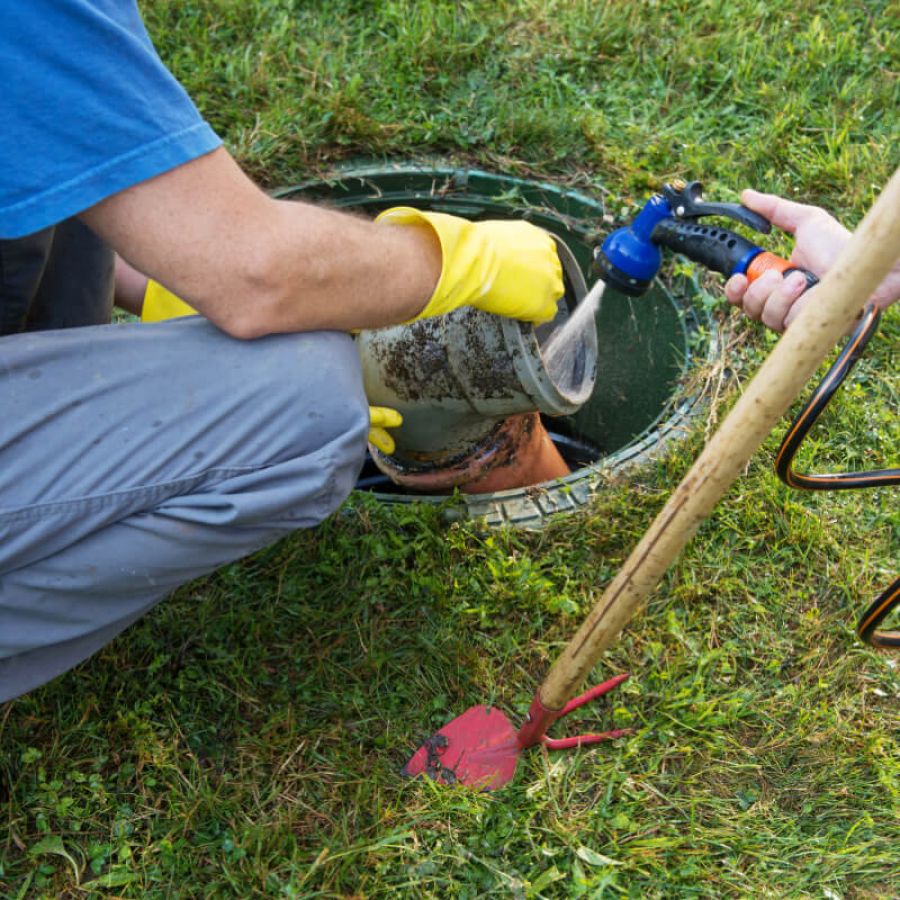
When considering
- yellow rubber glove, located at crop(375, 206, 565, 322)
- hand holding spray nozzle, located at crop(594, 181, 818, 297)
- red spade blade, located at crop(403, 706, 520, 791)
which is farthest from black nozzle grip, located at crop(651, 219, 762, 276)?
red spade blade, located at crop(403, 706, 520, 791)

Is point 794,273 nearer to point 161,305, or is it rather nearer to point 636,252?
point 636,252

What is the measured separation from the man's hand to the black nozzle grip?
43mm

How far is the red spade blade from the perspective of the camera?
160cm

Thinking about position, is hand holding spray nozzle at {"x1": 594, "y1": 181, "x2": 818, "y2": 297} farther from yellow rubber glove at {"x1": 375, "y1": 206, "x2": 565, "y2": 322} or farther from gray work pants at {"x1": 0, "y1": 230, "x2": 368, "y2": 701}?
gray work pants at {"x1": 0, "y1": 230, "x2": 368, "y2": 701}

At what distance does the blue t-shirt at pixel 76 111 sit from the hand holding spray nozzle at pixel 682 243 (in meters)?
0.85

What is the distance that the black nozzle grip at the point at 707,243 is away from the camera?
64.7 inches

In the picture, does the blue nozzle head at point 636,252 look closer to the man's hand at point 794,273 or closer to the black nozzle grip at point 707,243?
the black nozzle grip at point 707,243

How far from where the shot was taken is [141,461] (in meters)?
1.33

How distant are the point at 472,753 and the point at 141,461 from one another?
0.75 meters

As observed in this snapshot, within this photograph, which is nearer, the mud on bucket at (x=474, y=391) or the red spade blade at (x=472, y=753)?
the red spade blade at (x=472, y=753)

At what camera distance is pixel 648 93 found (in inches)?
108

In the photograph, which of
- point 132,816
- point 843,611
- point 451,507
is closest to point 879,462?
point 843,611

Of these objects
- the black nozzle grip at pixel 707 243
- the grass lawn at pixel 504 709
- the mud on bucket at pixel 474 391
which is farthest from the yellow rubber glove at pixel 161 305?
the black nozzle grip at pixel 707 243

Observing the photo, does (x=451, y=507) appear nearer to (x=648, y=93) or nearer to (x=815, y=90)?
(x=648, y=93)
